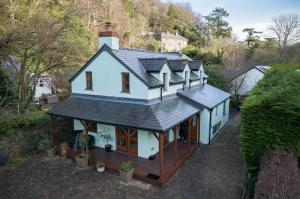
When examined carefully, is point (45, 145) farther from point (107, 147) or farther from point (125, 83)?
point (125, 83)

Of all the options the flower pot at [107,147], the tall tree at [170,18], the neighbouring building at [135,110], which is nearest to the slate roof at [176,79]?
the neighbouring building at [135,110]

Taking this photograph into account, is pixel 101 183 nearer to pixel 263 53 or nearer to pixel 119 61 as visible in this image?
pixel 119 61

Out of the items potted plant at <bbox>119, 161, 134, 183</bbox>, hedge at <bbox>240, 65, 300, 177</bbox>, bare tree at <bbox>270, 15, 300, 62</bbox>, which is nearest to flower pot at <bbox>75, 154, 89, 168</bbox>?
potted plant at <bbox>119, 161, 134, 183</bbox>

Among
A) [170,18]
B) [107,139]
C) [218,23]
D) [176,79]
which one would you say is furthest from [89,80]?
[218,23]

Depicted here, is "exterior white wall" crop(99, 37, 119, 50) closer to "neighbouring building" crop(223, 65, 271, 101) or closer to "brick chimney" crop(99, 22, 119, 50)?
"brick chimney" crop(99, 22, 119, 50)

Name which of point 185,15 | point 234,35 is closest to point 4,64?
point 234,35

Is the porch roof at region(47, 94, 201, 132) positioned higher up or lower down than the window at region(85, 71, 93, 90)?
lower down

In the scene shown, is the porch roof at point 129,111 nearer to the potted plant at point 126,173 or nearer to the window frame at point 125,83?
the window frame at point 125,83
